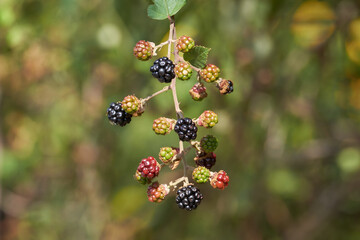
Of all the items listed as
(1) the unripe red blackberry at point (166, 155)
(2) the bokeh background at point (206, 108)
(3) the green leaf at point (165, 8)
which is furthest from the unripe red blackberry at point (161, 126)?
(2) the bokeh background at point (206, 108)

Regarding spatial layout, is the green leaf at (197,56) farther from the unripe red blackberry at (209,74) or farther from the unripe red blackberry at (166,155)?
the unripe red blackberry at (166,155)

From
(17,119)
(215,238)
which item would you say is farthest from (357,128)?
(17,119)

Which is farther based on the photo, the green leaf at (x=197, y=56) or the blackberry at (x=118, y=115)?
the blackberry at (x=118, y=115)

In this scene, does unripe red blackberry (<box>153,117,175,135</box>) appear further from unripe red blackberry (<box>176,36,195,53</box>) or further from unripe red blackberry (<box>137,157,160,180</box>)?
unripe red blackberry (<box>176,36,195,53</box>)

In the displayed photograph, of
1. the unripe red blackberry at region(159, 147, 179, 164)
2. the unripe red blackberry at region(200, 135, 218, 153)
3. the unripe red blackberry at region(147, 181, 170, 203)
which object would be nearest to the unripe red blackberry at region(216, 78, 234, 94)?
the unripe red blackberry at region(200, 135, 218, 153)

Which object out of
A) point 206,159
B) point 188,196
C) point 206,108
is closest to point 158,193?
point 188,196

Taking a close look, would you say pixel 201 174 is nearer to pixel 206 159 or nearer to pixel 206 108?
pixel 206 159
